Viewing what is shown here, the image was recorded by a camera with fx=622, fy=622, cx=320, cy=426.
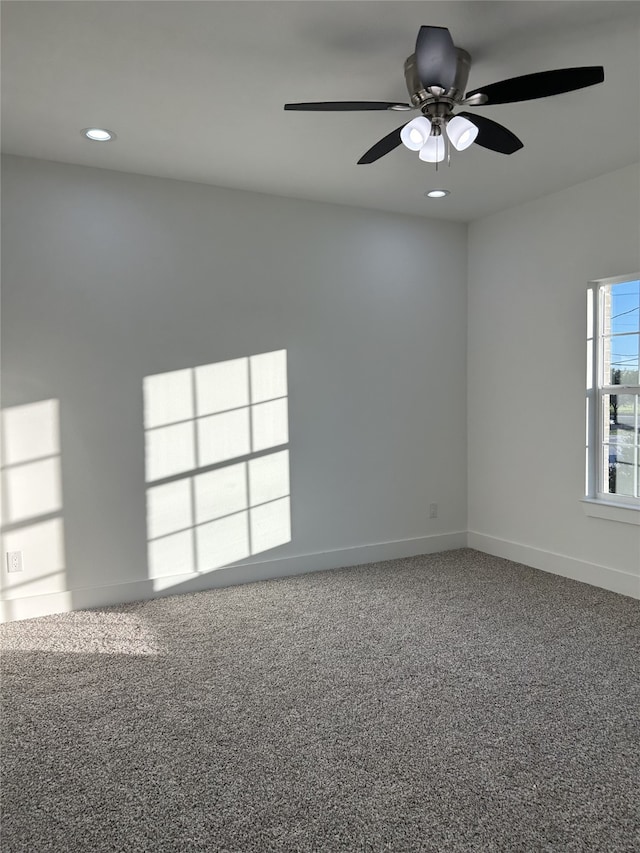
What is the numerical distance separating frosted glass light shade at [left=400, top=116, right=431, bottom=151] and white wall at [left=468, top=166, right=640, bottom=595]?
6.84ft

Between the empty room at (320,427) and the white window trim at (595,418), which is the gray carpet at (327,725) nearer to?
the empty room at (320,427)

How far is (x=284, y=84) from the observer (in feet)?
9.29

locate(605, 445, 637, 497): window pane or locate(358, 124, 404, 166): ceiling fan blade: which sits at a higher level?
locate(358, 124, 404, 166): ceiling fan blade

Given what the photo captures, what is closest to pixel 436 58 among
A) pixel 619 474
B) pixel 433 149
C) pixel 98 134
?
pixel 433 149

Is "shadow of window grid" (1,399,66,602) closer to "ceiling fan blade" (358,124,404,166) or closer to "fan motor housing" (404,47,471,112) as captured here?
"ceiling fan blade" (358,124,404,166)

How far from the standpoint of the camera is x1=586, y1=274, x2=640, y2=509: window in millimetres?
4082

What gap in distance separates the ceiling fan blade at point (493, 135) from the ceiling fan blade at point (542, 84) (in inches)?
7.2

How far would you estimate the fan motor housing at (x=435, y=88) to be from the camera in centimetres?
238

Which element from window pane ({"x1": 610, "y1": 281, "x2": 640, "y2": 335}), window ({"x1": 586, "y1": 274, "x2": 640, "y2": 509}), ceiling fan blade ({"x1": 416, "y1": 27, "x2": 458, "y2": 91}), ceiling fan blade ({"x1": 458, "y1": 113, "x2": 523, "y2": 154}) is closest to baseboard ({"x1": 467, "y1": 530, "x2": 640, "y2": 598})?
window ({"x1": 586, "y1": 274, "x2": 640, "y2": 509})

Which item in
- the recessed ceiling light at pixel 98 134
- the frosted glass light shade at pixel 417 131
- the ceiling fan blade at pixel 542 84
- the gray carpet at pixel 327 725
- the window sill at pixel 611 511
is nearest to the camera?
the gray carpet at pixel 327 725

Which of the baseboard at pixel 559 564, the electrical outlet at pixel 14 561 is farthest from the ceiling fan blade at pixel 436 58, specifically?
the electrical outlet at pixel 14 561

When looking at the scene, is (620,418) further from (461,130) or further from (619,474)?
(461,130)

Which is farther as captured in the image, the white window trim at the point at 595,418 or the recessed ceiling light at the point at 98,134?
the white window trim at the point at 595,418

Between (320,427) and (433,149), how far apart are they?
2373mm
